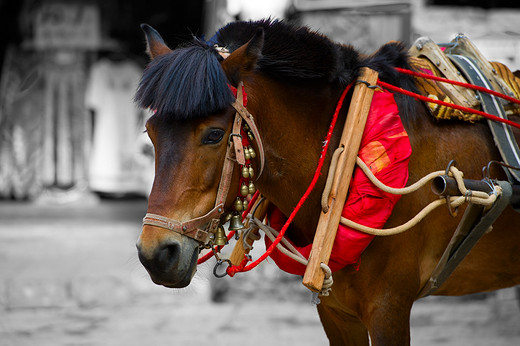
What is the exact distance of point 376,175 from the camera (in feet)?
6.57

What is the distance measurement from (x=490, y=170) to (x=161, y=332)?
10.2ft

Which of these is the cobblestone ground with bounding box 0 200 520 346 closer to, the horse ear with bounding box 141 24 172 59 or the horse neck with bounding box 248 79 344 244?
the horse neck with bounding box 248 79 344 244

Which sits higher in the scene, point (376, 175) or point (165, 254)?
point (376, 175)

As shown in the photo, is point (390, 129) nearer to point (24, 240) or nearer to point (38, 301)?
point (38, 301)

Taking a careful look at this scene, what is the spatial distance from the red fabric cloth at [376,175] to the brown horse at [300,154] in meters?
0.10

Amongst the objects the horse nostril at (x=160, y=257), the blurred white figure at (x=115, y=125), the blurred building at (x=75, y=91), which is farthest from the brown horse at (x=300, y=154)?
the blurred white figure at (x=115, y=125)

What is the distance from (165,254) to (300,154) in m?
0.60

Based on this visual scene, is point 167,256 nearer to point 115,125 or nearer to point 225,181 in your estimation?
point 225,181

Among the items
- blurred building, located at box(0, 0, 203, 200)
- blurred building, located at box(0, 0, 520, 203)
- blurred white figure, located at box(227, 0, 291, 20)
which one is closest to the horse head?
blurred white figure, located at box(227, 0, 291, 20)

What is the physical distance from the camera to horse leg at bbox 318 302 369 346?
238cm

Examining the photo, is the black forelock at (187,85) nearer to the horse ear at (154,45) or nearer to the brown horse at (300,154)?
the brown horse at (300,154)

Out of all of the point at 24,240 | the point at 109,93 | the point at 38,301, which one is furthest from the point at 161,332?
the point at 109,93

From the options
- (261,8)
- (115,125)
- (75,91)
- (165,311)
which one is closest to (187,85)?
(261,8)

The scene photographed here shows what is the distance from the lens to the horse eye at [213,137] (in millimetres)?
1805
